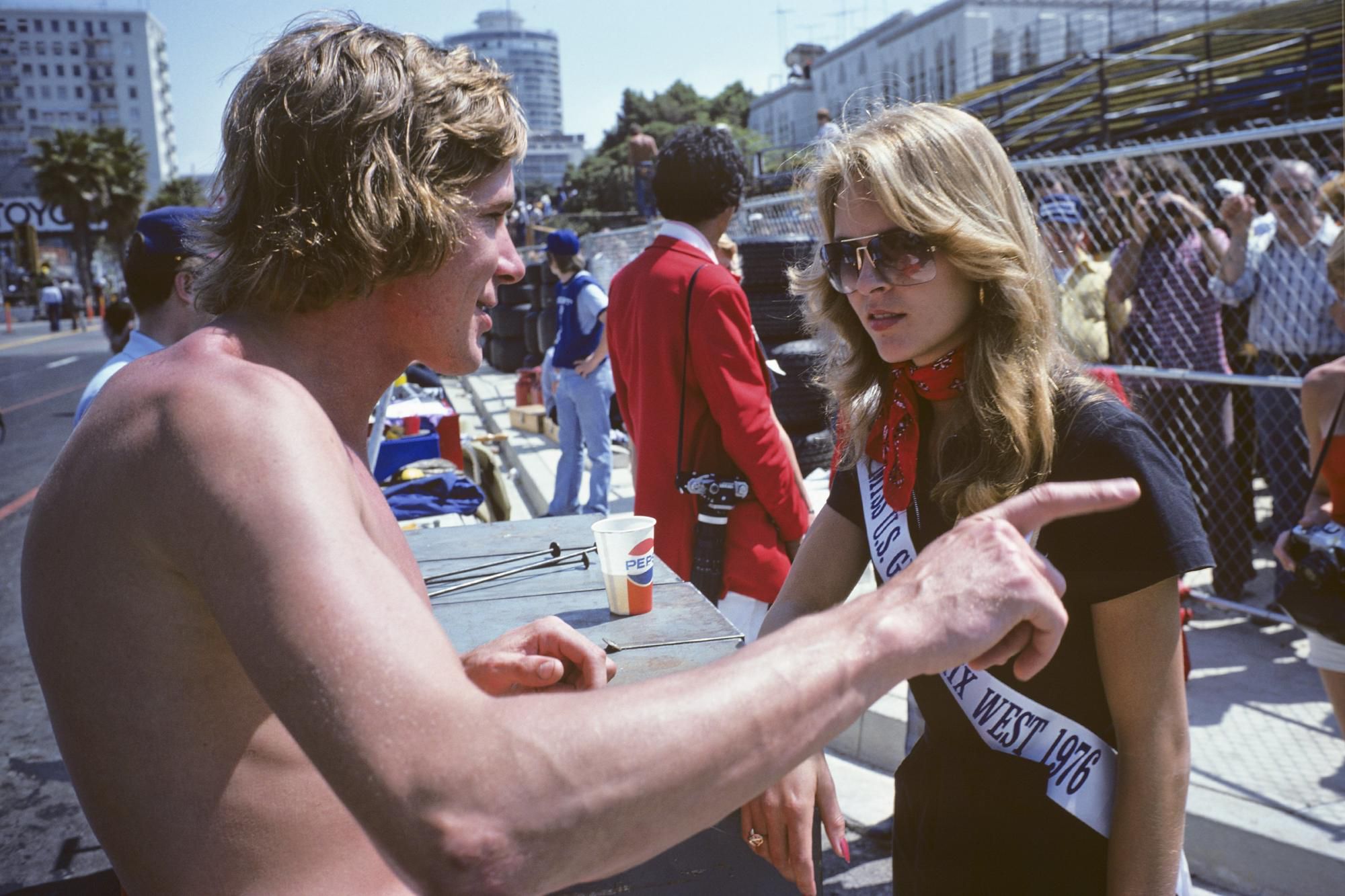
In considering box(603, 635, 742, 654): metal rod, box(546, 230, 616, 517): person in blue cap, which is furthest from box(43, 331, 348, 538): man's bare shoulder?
box(546, 230, 616, 517): person in blue cap

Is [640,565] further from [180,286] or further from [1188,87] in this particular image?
[1188,87]

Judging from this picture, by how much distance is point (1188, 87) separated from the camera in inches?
765

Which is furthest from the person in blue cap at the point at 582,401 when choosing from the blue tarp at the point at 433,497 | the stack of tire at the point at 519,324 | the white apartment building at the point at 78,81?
the stack of tire at the point at 519,324

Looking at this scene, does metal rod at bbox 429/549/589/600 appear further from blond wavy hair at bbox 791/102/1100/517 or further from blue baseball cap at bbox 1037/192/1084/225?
blue baseball cap at bbox 1037/192/1084/225

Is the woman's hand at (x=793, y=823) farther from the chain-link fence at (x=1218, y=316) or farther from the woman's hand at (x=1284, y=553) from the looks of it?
the chain-link fence at (x=1218, y=316)

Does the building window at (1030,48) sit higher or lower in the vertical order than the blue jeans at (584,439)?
higher

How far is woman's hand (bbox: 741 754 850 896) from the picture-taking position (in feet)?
5.16

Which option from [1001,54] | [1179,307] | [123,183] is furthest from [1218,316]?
[123,183]

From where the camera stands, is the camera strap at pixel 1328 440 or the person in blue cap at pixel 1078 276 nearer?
the camera strap at pixel 1328 440

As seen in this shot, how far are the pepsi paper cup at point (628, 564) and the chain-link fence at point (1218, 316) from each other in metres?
3.79

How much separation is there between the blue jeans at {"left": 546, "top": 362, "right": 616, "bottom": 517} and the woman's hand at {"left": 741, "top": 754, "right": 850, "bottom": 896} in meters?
5.58

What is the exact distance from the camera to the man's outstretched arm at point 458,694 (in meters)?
0.78

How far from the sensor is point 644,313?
11.4 feet

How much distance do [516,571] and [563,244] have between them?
5.44 m
